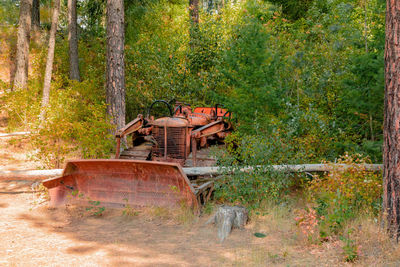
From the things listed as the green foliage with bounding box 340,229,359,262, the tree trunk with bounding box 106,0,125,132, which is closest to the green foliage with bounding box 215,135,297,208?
the green foliage with bounding box 340,229,359,262

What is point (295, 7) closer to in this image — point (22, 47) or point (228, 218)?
point (22, 47)

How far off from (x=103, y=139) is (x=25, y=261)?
13.0 ft

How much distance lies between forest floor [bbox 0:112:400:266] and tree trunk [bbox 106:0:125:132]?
4278mm

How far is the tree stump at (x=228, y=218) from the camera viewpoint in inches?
236

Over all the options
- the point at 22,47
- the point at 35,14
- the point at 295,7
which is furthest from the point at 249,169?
the point at 35,14

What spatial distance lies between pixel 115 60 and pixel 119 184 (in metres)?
5.30

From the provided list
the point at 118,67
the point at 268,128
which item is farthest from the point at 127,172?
the point at 118,67

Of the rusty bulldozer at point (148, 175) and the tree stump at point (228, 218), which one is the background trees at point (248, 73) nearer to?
the rusty bulldozer at point (148, 175)

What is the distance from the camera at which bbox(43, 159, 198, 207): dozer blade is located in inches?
261

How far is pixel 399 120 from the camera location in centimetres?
507

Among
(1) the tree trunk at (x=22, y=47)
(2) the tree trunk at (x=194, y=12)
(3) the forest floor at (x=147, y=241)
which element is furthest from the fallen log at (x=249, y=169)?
(1) the tree trunk at (x=22, y=47)

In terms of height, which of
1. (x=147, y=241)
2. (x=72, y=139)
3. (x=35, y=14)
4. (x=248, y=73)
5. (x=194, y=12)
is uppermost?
(x=35, y=14)

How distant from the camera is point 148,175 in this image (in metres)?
6.86

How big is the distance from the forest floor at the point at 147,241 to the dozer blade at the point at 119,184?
0.21m
